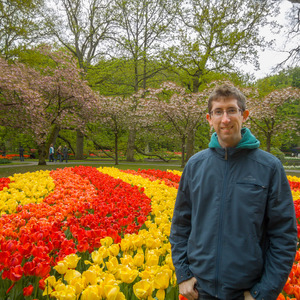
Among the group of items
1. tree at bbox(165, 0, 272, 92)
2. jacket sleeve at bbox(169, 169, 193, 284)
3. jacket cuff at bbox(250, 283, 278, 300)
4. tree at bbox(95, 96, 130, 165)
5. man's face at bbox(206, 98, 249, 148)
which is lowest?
jacket cuff at bbox(250, 283, 278, 300)

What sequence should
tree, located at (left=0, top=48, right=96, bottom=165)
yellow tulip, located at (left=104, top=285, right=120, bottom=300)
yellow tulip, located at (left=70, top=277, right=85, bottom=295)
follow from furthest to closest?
1. tree, located at (left=0, top=48, right=96, bottom=165)
2. yellow tulip, located at (left=70, top=277, right=85, bottom=295)
3. yellow tulip, located at (left=104, top=285, right=120, bottom=300)

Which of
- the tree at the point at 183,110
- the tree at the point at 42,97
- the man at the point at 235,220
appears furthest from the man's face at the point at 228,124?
the tree at the point at 183,110

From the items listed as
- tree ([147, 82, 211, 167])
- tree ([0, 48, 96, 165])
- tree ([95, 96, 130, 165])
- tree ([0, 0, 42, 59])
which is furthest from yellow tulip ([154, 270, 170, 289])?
tree ([0, 0, 42, 59])

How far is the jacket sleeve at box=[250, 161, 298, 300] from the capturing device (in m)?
1.34

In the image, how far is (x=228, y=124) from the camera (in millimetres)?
1596

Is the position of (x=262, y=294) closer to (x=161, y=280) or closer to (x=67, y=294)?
(x=161, y=280)

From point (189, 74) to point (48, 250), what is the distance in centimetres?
2145

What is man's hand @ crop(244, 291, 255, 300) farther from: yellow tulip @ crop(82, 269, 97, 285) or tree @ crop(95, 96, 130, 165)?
tree @ crop(95, 96, 130, 165)

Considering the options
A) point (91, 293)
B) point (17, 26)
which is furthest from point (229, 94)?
point (17, 26)

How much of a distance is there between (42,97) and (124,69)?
1037 centimetres

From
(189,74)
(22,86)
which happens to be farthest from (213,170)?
(189,74)

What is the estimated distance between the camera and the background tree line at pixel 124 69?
1684 cm

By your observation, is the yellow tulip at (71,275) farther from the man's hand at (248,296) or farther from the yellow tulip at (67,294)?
the man's hand at (248,296)

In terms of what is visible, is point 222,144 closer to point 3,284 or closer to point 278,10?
point 3,284
